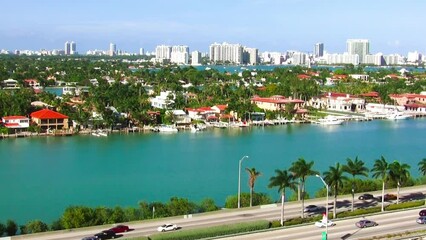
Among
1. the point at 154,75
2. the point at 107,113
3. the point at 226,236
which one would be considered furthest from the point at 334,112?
the point at 226,236

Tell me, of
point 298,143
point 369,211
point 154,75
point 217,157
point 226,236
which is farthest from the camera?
point 154,75

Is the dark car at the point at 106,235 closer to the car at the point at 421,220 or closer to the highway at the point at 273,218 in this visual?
the highway at the point at 273,218

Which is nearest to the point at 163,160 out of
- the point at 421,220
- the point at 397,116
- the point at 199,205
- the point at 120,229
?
the point at 199,205

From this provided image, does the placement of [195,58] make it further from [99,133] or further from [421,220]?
[421,220]

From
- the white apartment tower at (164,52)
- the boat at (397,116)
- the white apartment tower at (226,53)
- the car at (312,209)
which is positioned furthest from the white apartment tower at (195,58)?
the car at (312,209)

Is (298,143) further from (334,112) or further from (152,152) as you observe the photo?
(334,112)
